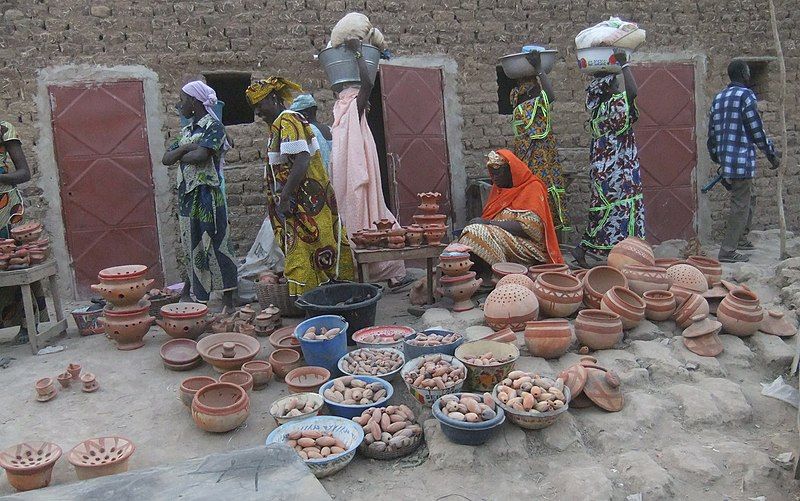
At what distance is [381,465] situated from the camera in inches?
123

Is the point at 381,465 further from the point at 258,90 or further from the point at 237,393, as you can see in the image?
the point at 258,90

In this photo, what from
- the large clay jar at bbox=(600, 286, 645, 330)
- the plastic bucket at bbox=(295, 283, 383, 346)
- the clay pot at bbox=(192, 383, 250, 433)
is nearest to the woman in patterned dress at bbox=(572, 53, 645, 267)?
the large clay jar at bbox=(600, 286, 645, 330)

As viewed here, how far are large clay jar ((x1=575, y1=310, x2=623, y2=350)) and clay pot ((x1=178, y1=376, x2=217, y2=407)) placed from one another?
2.26 m

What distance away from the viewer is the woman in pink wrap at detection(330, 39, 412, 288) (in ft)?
18.6

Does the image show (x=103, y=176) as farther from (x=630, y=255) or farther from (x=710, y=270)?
(x=710, y=270)

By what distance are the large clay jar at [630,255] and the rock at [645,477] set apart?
1952 mm

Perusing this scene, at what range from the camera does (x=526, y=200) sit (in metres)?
5.18

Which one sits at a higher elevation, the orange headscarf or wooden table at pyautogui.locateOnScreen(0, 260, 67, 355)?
the orange headscarf

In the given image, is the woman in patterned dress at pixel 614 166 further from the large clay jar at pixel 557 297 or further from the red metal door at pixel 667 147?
the red metal door at pixel 667 147

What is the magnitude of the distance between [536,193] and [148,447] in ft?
11.2

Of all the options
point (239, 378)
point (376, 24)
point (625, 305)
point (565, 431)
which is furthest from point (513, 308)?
point (376, 24)

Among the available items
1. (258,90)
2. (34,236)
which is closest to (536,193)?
(258,90)

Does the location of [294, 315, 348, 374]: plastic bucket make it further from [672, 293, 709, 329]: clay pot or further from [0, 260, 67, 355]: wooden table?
[672, 293, 709, 329]: clay pot

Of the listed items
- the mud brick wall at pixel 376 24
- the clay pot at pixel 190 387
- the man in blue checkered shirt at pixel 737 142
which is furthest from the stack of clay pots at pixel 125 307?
the man in blue checkered shirt at pixel 737 142
